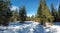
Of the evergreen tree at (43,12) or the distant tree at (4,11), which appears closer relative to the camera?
the distant tree at (4,11)

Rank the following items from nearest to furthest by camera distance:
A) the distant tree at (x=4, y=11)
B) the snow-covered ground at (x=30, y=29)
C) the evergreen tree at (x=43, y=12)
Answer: the snow-covered ground at (x=30, y=29)
the distant tree at (x=4, y=11)
the evergreen tree at (x=43, y=12)

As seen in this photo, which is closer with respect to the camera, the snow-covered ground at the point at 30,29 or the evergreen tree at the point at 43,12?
the snow-covered ground at the point at 30,29

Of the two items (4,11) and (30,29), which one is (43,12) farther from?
(4,11)

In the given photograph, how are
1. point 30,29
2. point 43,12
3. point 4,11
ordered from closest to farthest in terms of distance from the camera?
point 30,29 < point 4,11 < point 43,12

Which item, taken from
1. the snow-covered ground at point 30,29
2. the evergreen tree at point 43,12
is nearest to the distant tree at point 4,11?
the snow-covered ground at point 30,29

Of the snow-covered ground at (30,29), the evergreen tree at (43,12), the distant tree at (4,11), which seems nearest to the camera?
the snow-covered ground at (30,29)

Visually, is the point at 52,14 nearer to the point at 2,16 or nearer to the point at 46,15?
the point at 46,15

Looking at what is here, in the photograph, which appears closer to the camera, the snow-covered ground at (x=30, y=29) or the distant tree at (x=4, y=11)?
the snow-covered ground at (x=30, y=29)

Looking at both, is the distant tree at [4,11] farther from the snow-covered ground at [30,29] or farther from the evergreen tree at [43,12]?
the evergreen tree at [43,12]

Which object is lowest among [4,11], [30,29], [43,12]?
[30,29]

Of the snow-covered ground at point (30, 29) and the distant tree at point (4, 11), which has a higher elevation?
the distant tree at point (4, 11)

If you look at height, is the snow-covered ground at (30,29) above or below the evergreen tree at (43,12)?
below

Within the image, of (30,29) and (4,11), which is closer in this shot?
(30,29)

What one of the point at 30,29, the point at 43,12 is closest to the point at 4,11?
the point at 30,29
